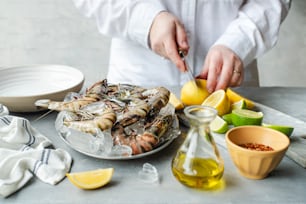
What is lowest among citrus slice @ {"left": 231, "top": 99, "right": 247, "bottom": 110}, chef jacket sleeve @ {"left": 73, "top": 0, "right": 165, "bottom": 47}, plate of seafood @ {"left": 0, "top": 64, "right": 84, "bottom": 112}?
plate of seafood @ {"left": 0, "top": 64, "right": 84, "bottom": 112}

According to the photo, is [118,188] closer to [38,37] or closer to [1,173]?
[1,173]

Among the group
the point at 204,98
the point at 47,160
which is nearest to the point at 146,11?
the point at 204,98

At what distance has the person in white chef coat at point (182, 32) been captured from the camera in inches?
41.8

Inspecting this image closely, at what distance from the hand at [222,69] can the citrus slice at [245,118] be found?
0.14m

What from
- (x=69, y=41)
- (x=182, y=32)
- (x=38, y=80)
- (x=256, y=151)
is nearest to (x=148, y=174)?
(x=256, y=151)

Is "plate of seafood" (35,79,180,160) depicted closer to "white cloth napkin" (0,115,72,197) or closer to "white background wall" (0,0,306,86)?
"white cloth napkin" (0,115,72,197)

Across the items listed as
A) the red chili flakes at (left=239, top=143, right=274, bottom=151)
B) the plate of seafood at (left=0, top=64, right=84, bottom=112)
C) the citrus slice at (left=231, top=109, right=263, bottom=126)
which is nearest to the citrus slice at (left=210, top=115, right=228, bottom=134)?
the citrus slice at (left=231, top=109, right=263, bottom=126)

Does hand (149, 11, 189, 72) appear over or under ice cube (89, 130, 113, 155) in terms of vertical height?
Answer: over

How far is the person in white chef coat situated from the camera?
106 centimetres

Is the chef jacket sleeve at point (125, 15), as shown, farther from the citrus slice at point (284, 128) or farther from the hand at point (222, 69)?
the citrus slice at point (284, 128)

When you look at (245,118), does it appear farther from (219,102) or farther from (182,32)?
(182,32)

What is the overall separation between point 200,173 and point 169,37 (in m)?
0.43

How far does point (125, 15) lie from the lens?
1180mm

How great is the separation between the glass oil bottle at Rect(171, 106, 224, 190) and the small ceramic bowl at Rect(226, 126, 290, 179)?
3 centimetres
